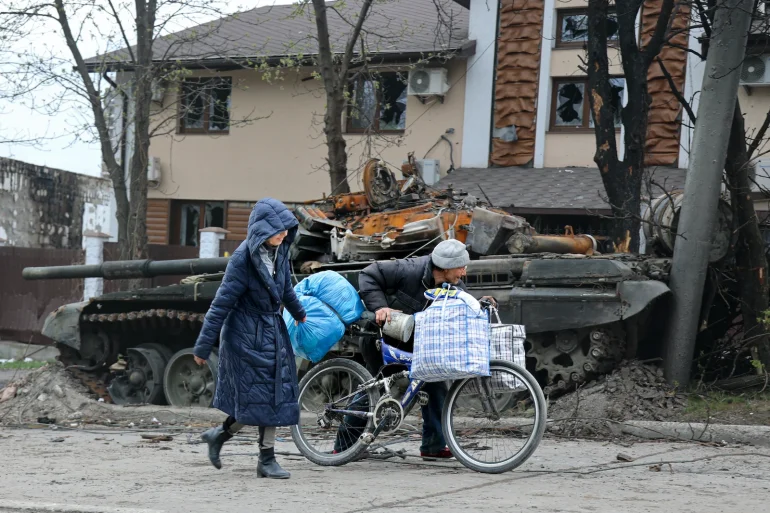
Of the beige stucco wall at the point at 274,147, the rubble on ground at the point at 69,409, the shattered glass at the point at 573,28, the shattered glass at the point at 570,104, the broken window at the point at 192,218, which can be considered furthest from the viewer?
the broken window at the point at 192,218

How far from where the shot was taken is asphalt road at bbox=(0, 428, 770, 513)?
6.05 metres

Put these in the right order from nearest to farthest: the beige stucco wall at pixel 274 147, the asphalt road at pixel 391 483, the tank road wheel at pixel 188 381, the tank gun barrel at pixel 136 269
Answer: the asphalt road at pixel 391 483 < the tank road wheel at pixel 188 381 < the tank gun barrel at pixel 136 269 < the beige stucco wall at pixel 274 147

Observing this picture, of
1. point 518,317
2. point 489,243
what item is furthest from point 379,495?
point 489,243

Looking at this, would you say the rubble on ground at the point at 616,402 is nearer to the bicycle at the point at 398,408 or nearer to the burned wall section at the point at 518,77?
the bicycle at the point at 398,408

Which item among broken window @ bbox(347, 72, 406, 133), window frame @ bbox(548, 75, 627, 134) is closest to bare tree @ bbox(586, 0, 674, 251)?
window frame @ bbox(548, 75, 627, 134)

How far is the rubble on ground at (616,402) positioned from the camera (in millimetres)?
9820

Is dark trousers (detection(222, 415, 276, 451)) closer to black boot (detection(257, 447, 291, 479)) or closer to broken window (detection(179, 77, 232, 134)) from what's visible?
black boot (detection(257, 447, 291, 479))

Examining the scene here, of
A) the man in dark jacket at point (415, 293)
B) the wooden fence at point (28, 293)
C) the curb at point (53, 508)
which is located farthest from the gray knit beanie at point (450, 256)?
the wooden fence at point (28, 293)

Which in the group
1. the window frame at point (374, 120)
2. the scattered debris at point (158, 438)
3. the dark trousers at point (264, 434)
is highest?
the window frame at point (374, 120)

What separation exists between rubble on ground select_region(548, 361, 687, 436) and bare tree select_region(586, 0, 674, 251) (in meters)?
3.24

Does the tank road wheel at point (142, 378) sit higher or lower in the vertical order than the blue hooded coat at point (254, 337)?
lower

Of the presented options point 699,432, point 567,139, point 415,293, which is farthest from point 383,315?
point 567,139

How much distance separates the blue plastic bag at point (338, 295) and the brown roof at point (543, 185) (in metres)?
11.7

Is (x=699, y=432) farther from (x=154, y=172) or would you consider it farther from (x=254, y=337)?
(x=154, y=172)
